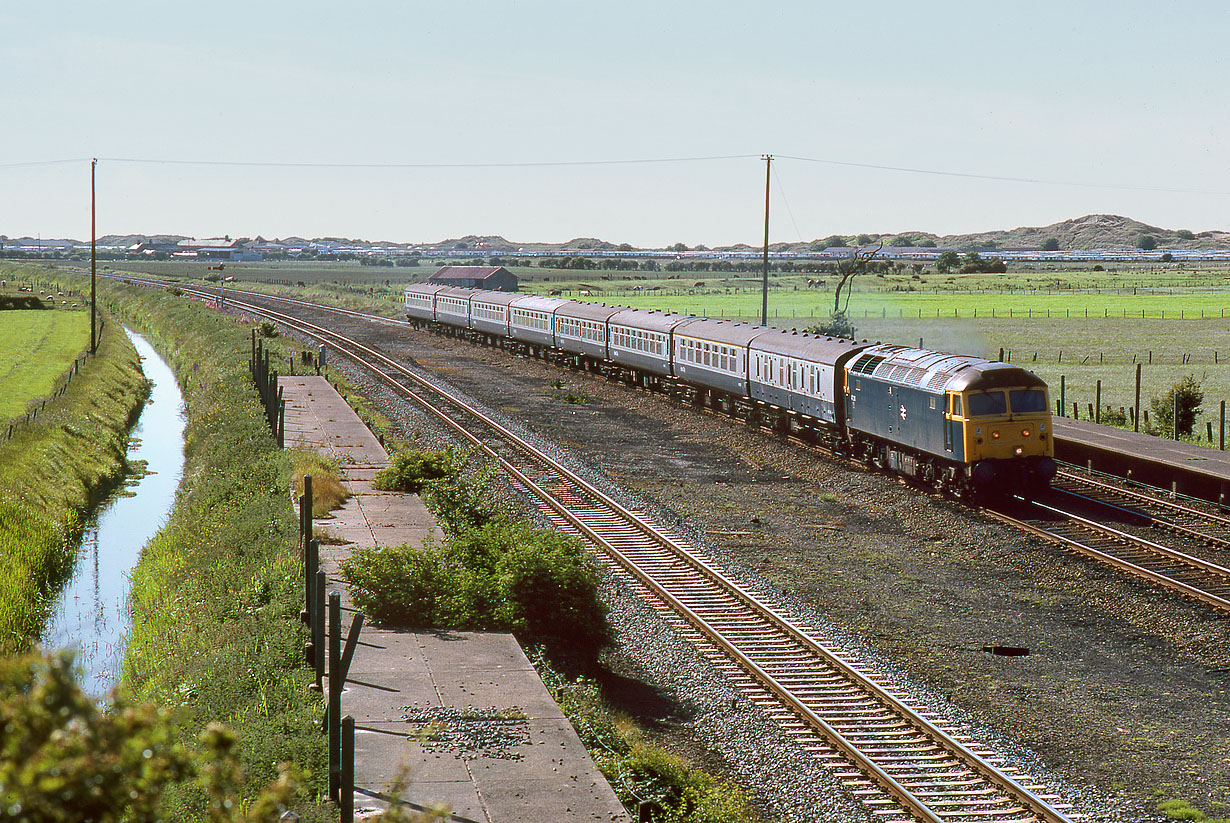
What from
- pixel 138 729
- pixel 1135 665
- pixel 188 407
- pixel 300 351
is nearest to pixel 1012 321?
pixel 300 351

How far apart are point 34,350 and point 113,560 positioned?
38.6m

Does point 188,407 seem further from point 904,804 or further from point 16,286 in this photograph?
point 16,286

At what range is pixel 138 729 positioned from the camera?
3666mm

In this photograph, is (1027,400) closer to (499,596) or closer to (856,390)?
(856,390)

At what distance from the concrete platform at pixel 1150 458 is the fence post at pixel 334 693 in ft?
70.7

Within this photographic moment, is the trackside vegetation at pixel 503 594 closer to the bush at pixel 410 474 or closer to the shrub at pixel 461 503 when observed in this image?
the shrub at pixel 461 503

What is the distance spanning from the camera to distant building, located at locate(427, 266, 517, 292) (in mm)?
125438

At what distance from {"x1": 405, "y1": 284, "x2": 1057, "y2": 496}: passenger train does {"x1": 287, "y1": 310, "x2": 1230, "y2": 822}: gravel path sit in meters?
1.14

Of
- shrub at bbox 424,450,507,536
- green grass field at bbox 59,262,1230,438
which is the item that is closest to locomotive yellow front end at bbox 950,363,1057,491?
shrub at bbox 424,450,507,536

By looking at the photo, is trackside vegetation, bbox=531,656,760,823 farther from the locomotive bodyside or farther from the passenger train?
the passenger train

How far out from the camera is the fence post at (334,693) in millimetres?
9711

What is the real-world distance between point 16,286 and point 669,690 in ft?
420

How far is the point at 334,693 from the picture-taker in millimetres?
9828

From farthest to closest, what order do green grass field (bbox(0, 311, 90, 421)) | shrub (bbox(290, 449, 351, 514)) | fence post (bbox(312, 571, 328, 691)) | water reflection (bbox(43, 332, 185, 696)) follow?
green grass field (bbox(0, 311, 90, 421)), shrub (bbox(290, 449, 351, 514)), water reflection (bbox(43, 332, 185, 696)), fence post (bbox(312, 571, 328, 691))
